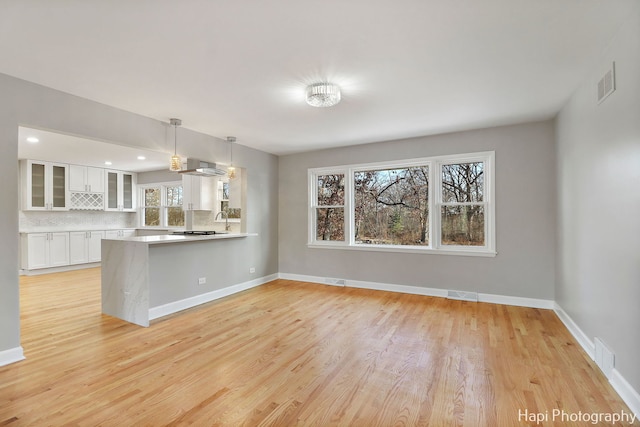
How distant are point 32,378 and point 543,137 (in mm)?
5953

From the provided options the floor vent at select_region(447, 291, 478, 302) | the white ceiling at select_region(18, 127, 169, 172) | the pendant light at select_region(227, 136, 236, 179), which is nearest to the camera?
the floor vent at select_region(447, 291, 478, 302)

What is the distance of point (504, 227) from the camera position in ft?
14.0

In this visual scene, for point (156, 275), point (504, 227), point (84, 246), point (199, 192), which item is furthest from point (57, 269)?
point (504, 227)

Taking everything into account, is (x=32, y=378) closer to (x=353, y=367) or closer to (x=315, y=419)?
(x=315, y=419)

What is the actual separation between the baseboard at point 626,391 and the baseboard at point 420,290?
2.00m

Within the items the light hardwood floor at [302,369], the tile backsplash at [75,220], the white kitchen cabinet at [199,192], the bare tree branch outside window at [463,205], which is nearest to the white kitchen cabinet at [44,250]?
the tile backsplash at [75,220]

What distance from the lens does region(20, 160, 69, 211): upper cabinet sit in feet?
21.4

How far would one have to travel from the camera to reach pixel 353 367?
2543mm

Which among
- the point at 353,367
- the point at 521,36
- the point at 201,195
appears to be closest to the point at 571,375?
the point at 353,367

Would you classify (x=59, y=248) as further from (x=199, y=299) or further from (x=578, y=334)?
(x=578, y=334)

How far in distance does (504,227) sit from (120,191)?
8989mm

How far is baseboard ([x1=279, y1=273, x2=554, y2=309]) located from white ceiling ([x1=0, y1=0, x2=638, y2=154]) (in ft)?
8.15

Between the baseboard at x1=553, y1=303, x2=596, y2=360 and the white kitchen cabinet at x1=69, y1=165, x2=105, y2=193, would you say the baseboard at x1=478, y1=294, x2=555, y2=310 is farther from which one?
the white kitchen cabinet at x1=69, y1=165, x2=105, y2=193

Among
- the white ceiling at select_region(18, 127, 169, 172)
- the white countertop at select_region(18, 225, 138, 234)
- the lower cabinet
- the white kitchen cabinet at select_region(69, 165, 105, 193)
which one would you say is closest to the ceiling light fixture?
the white ceiling at select_region(18, 127, 169, 172)
